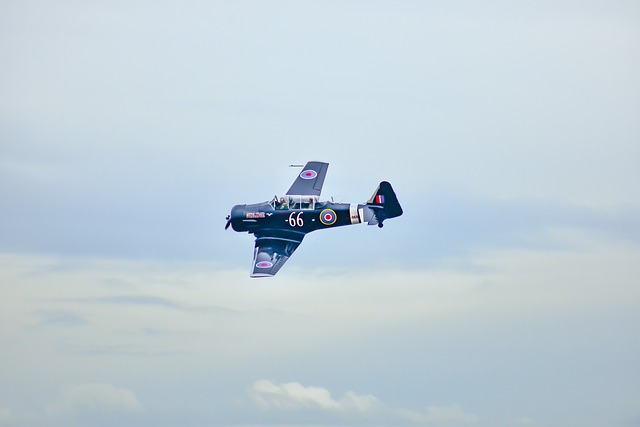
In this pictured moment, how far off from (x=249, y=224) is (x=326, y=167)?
30.3ft

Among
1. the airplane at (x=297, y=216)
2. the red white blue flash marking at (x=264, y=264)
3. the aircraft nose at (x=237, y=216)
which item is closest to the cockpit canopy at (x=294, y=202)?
the airplane at (x=297, y=216)

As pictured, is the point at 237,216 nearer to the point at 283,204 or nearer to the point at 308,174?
the point at 283,204

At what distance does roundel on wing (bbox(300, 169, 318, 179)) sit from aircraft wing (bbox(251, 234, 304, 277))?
24.3 feet

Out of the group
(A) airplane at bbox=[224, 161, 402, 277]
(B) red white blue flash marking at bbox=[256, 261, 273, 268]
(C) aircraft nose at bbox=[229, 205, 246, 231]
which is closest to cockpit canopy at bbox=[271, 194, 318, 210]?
(A) airplane at bbox=[224, 161, 402, 277]

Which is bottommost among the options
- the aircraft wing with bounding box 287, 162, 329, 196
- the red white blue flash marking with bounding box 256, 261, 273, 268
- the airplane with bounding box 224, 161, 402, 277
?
the red white blue flash marking with bounding box 256, 261, 273, 268

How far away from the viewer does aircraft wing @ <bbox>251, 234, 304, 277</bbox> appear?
9556 cm

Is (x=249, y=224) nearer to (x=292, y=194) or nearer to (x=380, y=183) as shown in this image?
(x=292, y=194)

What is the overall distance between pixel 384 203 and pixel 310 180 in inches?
333

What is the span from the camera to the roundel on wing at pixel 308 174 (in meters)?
105

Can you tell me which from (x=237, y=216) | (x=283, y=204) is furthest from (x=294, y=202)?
(x=237, y=216)

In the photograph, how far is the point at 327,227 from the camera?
100m

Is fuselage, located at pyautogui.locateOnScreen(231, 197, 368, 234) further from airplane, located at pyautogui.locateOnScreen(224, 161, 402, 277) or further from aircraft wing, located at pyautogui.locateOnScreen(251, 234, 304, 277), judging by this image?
aircraft wing, located at pyautogui.locateOnScreen(251, 234, 304, 277)

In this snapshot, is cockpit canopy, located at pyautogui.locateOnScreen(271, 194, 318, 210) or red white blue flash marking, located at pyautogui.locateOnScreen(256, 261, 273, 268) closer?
red white blue flash marking, located at pyautogui.locateOnScreen(256, 261, 273, 268)

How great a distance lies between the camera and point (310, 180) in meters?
105
